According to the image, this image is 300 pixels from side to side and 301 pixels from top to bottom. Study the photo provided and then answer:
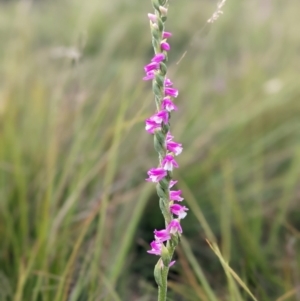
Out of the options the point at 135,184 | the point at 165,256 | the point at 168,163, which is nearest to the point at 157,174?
the point at 168,163

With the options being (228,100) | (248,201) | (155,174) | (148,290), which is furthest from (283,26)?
(155,174)

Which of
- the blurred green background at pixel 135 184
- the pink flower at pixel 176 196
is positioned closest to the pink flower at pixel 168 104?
the pink flower at pixel 176 196

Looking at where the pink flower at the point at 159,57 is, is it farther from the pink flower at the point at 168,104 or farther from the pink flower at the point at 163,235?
the pink flower at the point at 163,235

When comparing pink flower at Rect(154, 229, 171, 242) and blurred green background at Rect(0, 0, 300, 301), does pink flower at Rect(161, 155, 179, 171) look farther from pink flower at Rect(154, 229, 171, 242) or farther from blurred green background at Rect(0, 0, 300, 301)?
blurred green background at Rect(0, 0, 300, 301)

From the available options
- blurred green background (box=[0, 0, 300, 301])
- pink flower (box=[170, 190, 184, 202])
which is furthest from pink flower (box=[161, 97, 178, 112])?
blurred green background (box=[0, 0, 300, 301])

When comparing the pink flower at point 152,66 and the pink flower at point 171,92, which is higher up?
the pink flower at point 152,66

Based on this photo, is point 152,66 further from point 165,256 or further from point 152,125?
point 165,256

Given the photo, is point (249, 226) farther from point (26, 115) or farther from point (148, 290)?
point (26, 115)

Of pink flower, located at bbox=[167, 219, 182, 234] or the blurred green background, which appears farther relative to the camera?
the blurred green background
